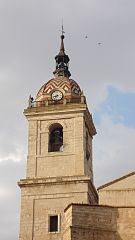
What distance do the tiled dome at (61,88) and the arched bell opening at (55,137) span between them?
2.19 metres

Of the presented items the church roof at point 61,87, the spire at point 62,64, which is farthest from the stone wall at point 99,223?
the spire at point 62,64

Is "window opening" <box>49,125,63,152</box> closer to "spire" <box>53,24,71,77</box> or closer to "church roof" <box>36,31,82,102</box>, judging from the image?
"church roof" <box>36,31,82,102</box>

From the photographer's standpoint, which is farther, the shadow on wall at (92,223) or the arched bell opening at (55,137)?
the arched bell opening at (55,137)

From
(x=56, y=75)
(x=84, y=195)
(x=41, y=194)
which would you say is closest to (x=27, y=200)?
(x=41, y=194)

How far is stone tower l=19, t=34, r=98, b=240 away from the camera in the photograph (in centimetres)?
3419

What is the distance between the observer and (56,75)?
42.4 metres

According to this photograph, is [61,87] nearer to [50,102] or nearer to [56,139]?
[50,102]

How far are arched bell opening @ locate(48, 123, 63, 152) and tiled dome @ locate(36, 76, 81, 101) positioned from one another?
2194mm

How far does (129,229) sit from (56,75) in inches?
840

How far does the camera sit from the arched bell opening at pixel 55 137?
1479 inches

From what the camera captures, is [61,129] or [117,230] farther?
[61,129]

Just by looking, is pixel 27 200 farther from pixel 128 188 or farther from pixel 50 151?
pixel 128 188

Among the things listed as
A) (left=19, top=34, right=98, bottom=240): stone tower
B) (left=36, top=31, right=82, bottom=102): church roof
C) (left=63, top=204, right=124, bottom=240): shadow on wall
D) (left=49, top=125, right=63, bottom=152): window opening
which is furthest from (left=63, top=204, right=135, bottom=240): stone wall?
(left=36, top=31, right=82, bottom=102): church roof

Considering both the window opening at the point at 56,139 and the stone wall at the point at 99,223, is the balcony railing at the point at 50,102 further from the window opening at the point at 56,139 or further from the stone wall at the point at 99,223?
the stone wall at the point at 99,223
